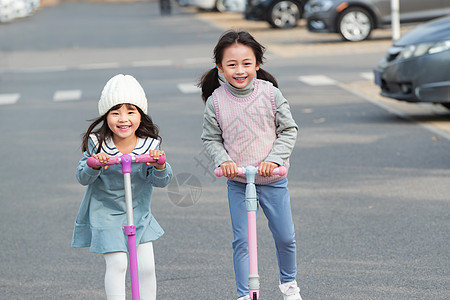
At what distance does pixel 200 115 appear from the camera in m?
13.1

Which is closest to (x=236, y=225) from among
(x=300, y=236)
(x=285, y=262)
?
(x=285, y=262)

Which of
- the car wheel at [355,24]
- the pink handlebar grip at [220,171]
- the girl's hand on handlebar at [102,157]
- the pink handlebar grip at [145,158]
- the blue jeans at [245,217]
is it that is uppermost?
the girl's hand on handlebar at [102,157]

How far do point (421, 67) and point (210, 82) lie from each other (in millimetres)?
7007

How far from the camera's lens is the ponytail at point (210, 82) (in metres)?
4.54

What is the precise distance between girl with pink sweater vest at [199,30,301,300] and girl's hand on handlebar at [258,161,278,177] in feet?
0.12

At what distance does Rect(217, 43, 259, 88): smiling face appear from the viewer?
427 centimetres

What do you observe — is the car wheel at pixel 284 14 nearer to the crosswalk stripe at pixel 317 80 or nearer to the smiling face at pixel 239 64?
the crosswalk stripe at pixel 317 80

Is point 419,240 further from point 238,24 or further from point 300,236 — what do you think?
point 238,24

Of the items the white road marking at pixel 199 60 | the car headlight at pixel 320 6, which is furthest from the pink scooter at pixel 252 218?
the car headlight at pixel 320 6

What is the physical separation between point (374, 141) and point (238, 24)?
2384 centimetres

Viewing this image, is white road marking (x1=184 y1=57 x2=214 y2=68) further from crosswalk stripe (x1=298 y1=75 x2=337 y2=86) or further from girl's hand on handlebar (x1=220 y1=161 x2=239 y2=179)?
girl's hand on handlebar (x1=220 y1=161 x2=239 y2=179)

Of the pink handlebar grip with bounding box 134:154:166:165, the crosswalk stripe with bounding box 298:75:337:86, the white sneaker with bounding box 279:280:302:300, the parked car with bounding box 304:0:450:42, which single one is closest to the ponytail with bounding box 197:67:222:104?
the pink handlebar grip with bounding box 134:154:166:165

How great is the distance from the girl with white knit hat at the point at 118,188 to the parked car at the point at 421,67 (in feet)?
23.9

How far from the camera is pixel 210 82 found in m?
4.55
